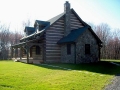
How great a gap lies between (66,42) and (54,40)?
2.63m

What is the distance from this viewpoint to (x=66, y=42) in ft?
73.9

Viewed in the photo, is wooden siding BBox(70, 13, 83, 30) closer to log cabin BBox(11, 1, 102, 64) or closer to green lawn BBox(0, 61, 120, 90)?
log cabin BBox(11, 1, 102, 64)

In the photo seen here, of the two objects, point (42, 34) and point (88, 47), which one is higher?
point (42, 34)

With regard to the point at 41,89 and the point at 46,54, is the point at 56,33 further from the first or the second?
the point at 41,89

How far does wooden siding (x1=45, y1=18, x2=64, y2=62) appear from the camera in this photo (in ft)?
78.6

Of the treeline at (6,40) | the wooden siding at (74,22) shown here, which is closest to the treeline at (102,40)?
the treeline at (6,40)

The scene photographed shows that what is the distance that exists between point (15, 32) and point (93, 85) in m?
50.4

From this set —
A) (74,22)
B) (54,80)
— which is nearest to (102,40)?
(74,22)

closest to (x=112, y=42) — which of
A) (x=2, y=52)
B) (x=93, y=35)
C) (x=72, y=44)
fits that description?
(x=93, y=35)

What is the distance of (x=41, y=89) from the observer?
25.7ft

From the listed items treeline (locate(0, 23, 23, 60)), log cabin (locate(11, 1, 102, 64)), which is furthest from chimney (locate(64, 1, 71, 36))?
treeline (locate(0, 23, 23, 60))

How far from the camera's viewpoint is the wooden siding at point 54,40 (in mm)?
23953

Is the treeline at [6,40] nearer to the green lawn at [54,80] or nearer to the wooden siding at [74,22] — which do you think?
the wooden siding at [74,22]

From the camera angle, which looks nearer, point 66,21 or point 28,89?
point 28,89
